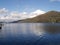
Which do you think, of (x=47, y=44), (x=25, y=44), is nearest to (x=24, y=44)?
(x=25, y=44)

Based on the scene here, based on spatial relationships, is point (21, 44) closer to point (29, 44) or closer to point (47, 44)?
point (29, 44)

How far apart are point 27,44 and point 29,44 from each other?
692 millimetres

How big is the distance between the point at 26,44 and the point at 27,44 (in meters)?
0.35

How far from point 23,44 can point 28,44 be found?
5.64 feet

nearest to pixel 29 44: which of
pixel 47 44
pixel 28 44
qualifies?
pixel 28 44

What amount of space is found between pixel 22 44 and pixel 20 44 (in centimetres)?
87

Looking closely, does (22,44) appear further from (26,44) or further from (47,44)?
(47,44)

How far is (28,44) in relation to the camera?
→ 167ft

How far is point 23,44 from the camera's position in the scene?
167ft

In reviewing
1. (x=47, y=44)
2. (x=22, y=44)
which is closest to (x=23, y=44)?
(x=22, y=44)

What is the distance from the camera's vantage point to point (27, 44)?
5100 cm

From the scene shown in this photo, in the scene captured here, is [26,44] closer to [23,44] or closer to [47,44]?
[23,44]

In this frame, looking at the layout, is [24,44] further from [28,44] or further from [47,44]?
[47,44]

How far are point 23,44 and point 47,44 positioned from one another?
26.9 feet
